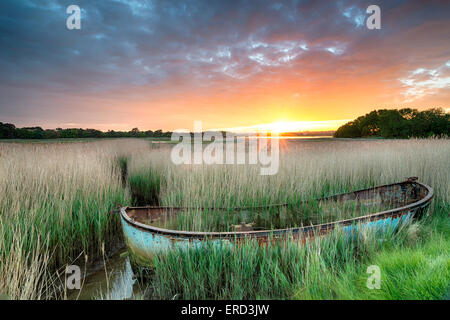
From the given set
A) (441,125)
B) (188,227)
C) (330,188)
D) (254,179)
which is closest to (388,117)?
(441,125)

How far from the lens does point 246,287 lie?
2.50 meters

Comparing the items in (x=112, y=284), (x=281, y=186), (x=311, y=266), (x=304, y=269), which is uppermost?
(x=281, y=186)

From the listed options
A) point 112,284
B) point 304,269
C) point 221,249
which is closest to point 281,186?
point 304,269

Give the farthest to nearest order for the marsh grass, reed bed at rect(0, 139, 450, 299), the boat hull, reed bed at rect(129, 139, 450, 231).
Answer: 1. reed bed at rect(129, 139, 450, 231)
2. the boat hull
3. reed bed at rect(0, 139, 450, 299)
4. the marsh grass

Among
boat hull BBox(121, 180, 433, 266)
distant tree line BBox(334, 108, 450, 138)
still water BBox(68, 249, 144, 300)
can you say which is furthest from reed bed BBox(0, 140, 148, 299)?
distant tree line BBox(334, 108, 450, 138)

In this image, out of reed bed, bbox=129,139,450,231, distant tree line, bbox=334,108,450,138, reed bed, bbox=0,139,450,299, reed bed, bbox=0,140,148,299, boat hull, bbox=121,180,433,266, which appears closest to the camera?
reed bed, bbox=0,139,450,299

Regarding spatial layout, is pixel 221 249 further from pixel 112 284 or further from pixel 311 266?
pixel 112 284

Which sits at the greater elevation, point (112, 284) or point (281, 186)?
point (281, 186)

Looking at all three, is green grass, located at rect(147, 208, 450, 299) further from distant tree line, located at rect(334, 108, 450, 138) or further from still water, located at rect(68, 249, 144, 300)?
distant tree line, located at rect(334, 108, 450, 138)

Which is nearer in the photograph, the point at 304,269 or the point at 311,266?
the point at 311,266

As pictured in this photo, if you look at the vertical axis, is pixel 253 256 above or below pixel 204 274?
above
